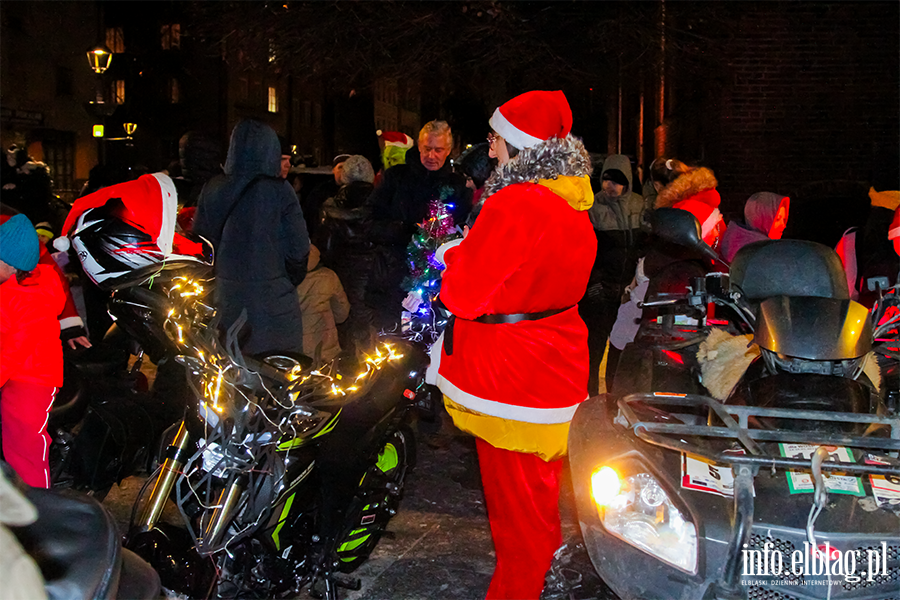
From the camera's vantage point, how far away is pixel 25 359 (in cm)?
387

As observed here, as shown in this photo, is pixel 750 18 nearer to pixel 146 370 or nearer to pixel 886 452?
pixel 146 370

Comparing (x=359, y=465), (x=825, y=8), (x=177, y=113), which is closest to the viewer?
(x=359, y=465)

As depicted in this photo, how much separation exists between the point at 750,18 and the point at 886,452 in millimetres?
9555

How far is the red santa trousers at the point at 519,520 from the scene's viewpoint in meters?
3.44

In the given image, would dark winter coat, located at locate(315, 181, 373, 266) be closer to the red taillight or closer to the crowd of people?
the crowd of people

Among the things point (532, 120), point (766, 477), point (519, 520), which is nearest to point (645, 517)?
point (766, 477)

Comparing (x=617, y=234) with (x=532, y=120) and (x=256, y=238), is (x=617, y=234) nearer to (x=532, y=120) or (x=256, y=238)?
(x=256, y=238)

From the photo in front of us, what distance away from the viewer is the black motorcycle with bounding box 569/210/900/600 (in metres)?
2.33

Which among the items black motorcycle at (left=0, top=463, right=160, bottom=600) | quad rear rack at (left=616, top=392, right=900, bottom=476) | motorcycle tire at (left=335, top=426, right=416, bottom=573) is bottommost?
motorcycle tire at (left=335, top=426, right=416, bottom=573)

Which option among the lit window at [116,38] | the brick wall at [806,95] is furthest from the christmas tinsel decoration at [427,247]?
the lit window at [116,38]

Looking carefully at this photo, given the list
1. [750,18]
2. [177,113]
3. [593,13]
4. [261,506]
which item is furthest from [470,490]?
[177,113]

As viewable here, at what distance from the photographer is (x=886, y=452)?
8.75 ft

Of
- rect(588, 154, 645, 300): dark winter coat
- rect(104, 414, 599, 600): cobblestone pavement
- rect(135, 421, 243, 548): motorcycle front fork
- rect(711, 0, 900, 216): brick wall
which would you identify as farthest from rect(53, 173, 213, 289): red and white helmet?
rect(711, 0, 900, 216): brick wall

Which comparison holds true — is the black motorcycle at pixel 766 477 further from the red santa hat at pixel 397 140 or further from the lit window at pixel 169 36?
the lit window at pixel 169 36
